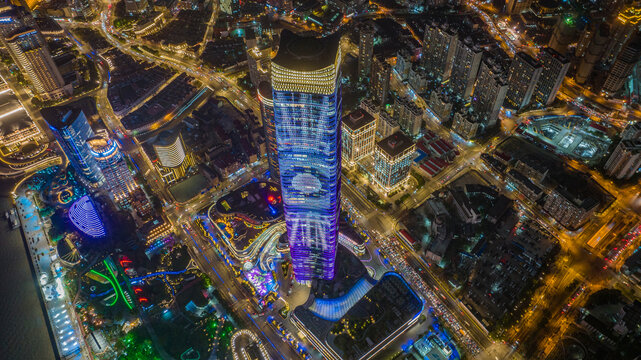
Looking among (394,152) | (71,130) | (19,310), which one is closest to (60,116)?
(71,130)

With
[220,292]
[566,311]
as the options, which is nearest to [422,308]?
[566,311]

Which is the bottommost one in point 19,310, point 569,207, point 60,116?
point 19,310

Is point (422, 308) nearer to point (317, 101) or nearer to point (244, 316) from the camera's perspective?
point (244, 316)

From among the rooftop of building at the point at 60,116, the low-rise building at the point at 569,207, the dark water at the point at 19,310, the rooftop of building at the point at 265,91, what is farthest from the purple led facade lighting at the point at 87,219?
the low-rise building at the point at 569,207

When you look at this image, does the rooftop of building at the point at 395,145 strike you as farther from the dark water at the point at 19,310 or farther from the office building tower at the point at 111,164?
the dark water at the point at 19,310

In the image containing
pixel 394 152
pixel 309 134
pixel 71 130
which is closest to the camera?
pixel 309 134

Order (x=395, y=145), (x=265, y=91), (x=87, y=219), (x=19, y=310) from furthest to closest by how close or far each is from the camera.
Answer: (x=395, y=145), (x=87, y=219), (x=265, y=91), (x=19, y=310)

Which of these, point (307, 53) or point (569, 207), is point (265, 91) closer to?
point (307, 53)

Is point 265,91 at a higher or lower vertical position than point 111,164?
higher
